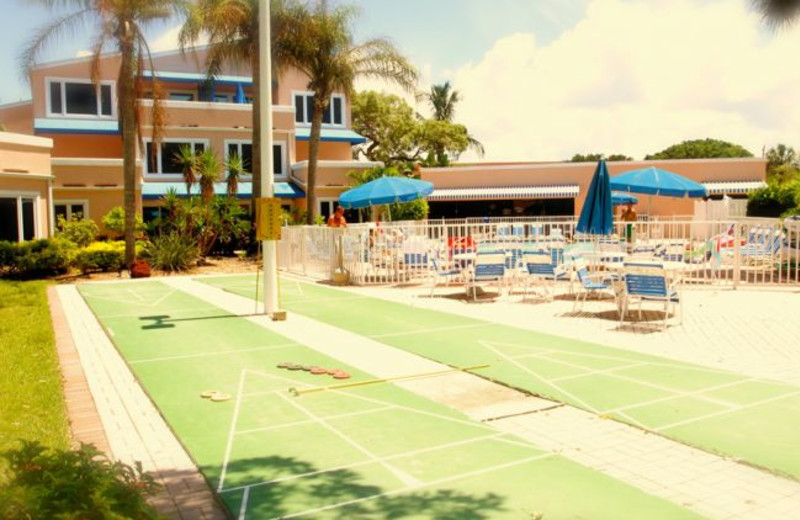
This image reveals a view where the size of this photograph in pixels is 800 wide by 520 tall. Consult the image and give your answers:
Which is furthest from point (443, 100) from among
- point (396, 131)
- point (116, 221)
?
point (116, 221)

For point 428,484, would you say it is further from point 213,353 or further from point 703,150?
point 703,150

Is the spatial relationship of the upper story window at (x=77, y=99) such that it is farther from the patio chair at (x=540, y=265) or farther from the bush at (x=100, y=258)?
the patio chair at (x=540, y=265)

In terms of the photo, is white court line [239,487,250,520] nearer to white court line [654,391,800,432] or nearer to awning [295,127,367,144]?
white court line [654,391,800,432]

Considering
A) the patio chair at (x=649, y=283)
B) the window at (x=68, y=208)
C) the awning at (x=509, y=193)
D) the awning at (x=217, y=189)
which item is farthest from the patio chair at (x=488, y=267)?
the awning at (x=509, y=193)

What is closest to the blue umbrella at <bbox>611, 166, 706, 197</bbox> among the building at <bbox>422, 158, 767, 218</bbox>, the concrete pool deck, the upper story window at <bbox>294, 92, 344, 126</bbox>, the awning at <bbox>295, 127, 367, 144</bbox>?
the concrete pool deck

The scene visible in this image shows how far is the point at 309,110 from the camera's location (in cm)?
3875

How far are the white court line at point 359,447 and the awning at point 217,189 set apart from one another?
23.4m

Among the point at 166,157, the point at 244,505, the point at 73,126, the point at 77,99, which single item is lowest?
the point at 244,505

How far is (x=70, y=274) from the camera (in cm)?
2169

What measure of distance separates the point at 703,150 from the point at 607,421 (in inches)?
3166

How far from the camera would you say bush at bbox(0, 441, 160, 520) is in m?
3.03

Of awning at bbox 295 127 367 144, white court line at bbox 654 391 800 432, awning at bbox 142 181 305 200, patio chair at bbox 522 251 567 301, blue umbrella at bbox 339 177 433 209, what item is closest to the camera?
white court line at bbox 654 391 800 432

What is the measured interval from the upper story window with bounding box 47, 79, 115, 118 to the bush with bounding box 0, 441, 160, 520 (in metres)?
31.5

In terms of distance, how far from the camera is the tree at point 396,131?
51.8 m
